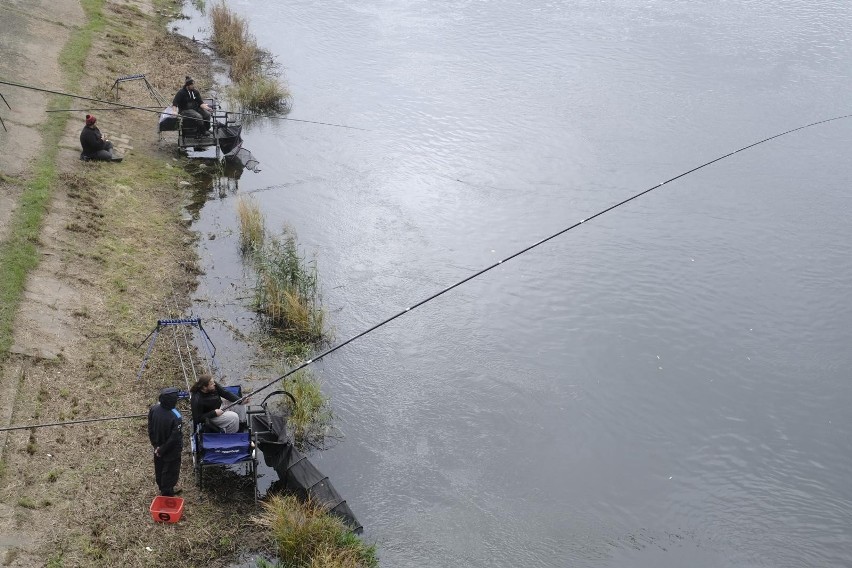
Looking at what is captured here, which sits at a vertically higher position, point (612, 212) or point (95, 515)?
point (612, 212)

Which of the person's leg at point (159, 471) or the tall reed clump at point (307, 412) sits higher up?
the person's leg at point (159, 471)

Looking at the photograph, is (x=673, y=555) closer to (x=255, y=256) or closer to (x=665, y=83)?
(x=255, y=256)

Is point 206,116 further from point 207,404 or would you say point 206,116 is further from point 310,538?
point 310,538

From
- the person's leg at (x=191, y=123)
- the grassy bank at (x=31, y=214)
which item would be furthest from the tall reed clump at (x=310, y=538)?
the person's leg at (x=191, y=123)

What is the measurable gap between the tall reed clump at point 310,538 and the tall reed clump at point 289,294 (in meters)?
3.29

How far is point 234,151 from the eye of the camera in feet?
47.4

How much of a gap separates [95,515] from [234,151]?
28.2ft

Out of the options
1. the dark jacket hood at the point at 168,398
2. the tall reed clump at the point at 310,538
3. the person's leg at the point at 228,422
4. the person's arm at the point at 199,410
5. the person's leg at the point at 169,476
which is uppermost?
the dark jacket hood at the point at 168,398

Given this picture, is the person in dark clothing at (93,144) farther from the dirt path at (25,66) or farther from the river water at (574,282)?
the river water at (574,282)

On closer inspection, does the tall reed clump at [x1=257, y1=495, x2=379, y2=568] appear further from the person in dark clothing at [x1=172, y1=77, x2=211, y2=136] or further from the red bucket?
the person in dark clothing at [x1=172, y1=77, x2=211, y2=136]

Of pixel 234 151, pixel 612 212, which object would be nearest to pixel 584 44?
pixel 612 212

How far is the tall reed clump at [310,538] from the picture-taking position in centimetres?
712

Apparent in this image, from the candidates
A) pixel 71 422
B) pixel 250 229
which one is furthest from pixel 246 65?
pixel 71 422

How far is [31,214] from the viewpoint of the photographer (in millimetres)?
11047
